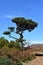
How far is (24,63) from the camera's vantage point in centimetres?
2648

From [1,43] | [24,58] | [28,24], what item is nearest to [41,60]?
[24,58]

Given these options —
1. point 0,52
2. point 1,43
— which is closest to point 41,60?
point 0,52

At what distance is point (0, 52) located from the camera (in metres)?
29.4

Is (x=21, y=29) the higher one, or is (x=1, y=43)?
(x=21, y=29)

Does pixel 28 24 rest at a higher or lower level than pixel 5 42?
higher

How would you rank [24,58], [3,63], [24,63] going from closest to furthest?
[3,63] → [24,63] → [24,58]

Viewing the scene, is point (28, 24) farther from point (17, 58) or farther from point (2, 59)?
point (2, 59)

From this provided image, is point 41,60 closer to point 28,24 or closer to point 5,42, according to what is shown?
point 5,42

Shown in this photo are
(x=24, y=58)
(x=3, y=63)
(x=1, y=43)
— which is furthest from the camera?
(x=1, y=43)

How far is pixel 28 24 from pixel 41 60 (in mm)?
25120

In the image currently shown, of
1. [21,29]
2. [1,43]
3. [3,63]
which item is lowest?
[3,63]

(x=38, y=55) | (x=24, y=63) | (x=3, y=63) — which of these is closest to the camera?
(x=3, y=63)

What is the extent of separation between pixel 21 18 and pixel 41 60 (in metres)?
25.7

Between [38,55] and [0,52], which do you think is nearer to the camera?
[0,52]
